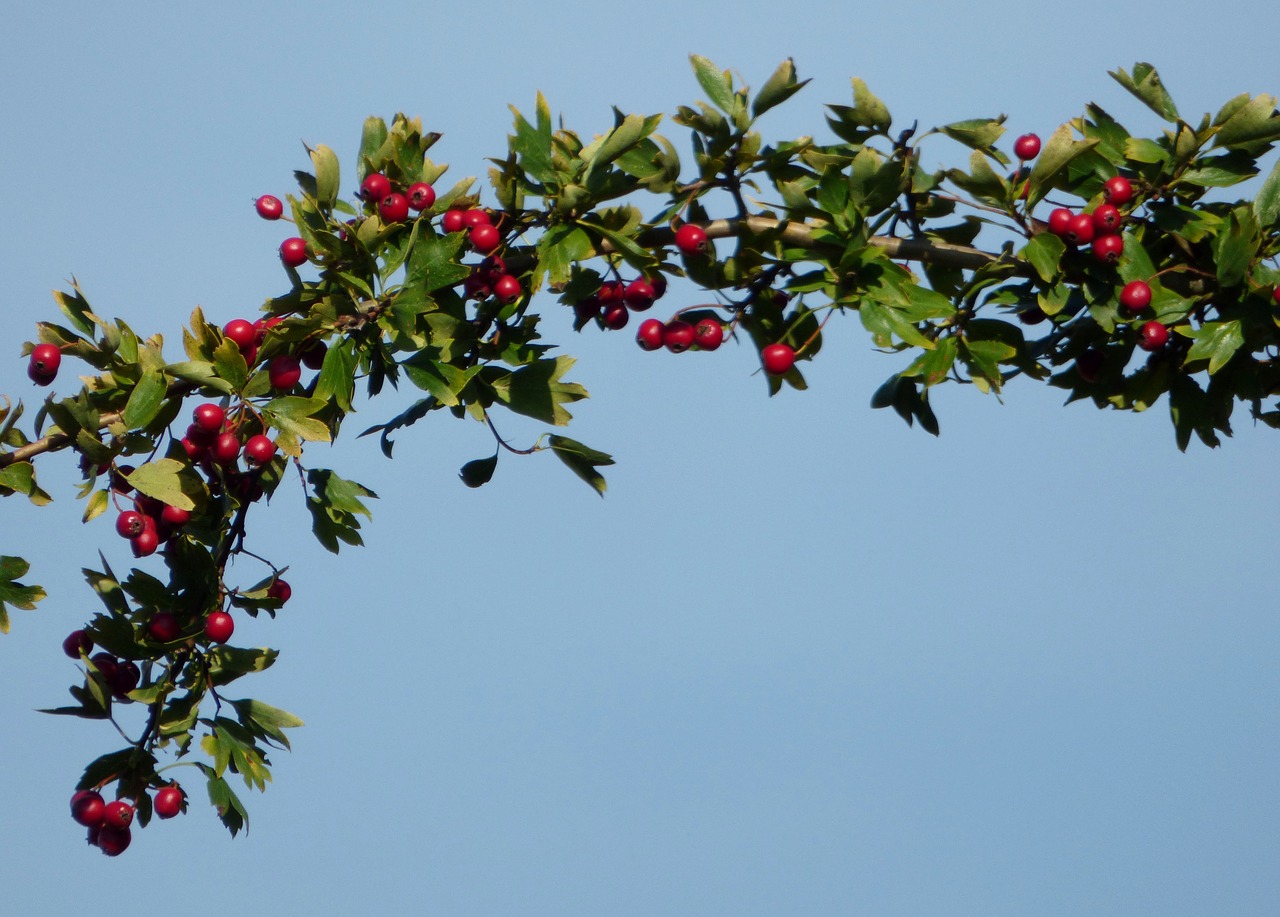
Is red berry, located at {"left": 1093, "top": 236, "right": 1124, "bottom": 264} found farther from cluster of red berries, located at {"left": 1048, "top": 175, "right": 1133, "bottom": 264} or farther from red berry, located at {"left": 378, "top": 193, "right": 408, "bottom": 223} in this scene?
red berry, located at {"left": 378, "top": 193, "right": 408, "bottom": 223}

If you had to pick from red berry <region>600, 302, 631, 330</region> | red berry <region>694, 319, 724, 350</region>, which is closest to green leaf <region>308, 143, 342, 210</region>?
red berry <region>600, 302, 631, 330</region>

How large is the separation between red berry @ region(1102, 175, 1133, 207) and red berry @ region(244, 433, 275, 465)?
236 centimetres

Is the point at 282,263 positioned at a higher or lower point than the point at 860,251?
higher

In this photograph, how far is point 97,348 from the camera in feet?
12.9

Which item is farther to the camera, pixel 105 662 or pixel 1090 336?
pixel 1090 336

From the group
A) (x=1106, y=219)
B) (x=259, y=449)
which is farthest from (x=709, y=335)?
(x=259, y=449)

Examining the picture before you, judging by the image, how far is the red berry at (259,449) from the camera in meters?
3.93

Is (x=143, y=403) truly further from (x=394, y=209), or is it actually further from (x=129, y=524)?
(x=394, y=209)

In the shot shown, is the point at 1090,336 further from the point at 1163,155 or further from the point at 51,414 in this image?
the point at 51,414

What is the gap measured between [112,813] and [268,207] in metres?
1.73

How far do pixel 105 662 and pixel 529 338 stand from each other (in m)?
1.46

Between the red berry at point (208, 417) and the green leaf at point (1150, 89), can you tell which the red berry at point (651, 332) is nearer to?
the red berry at point (208, 417)

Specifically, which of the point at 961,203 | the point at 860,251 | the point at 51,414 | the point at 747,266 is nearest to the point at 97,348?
the point at 51,414

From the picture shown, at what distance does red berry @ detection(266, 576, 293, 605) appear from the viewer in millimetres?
4207
